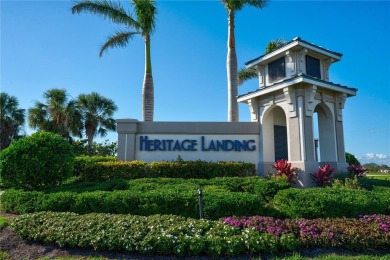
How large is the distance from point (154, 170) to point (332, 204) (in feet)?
23.8

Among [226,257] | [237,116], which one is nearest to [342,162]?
[237,116]

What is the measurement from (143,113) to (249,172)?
734cm

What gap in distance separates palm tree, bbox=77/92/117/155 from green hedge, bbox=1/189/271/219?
19384 mm

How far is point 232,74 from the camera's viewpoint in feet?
55.2

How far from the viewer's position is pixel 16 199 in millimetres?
7488

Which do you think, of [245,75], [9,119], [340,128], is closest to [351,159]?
[340,128]

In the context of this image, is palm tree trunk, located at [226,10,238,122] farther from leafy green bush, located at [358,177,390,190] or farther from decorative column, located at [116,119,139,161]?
leafy green bush, located at [358,177,390,190]

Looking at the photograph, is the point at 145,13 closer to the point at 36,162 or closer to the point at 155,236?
the point at 36,162

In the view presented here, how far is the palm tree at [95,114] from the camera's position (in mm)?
25531

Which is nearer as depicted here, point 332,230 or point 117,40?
point 332,230

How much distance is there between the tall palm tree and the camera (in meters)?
16.2

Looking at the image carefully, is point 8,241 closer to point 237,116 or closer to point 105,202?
point 105,202

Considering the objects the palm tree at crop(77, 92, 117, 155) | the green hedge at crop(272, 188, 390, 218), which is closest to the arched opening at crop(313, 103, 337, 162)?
the green hedge at crop(272, 188, 390, 218)

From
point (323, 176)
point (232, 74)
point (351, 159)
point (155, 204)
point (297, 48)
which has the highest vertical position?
point (232, 74)
